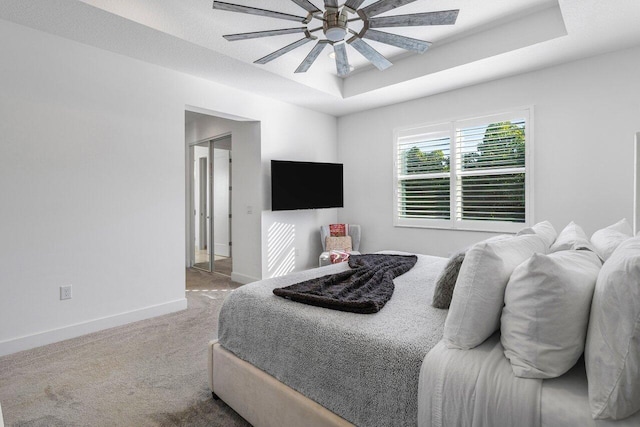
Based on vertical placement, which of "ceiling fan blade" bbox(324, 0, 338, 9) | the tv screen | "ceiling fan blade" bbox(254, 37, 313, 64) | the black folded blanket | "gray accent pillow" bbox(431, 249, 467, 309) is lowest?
the black folded blanket

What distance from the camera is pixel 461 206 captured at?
429cm

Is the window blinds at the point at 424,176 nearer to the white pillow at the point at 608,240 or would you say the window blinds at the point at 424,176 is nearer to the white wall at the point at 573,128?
the white wall at the point at 573,128

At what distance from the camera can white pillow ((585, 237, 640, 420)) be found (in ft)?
2.83

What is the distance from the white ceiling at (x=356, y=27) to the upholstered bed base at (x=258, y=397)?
2596mm

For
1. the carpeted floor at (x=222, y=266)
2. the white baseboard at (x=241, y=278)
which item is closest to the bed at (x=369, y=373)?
the white baseboard at (x=241, y=278)

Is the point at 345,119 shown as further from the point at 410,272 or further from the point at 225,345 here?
the point at 225,345

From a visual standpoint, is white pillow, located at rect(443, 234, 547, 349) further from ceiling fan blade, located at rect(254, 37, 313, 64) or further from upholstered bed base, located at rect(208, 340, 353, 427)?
ceiling fan blade, located at rect(254, 37, 313, 64)

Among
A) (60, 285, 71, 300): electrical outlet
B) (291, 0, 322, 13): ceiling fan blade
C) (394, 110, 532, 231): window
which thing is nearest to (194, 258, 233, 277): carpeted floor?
(60, 285, 71, 300): electrical outlet

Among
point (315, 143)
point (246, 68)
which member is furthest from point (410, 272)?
point (315, 143)

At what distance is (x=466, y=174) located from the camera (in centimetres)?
422

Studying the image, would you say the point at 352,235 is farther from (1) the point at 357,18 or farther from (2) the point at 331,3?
(2) the point at 331,3

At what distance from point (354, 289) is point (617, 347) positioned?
49.0 inches

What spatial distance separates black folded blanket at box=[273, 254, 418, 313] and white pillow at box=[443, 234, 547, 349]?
474mm

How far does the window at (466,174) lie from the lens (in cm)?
384
